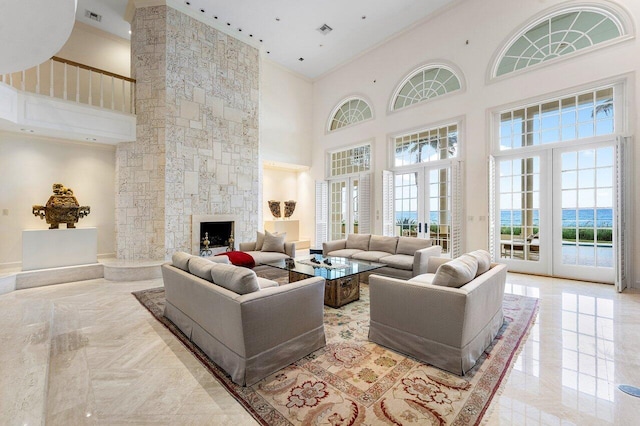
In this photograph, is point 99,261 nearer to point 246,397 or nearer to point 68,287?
point 68,287

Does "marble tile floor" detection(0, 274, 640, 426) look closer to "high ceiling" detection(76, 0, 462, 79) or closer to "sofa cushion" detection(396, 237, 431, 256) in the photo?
"sofa cushion" detection(396, 237, 431, 256)

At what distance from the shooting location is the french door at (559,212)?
4617 millimetres

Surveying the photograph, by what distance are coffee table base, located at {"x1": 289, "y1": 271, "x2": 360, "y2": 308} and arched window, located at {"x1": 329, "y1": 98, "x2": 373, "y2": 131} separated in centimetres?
549

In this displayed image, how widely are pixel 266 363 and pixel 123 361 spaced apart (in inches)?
50.4

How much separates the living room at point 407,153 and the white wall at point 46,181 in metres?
0.02

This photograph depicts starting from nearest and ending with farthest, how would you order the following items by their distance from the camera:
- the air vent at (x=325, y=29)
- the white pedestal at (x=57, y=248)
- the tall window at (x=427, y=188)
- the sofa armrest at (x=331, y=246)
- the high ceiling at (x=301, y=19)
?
the white pedestal at (x=57, y=248) < the sofa armrest at (x=331, y=246) < the high ceiling at (x=301, y=19) < the tall window at (x=427, y=188) < the air vent at (x=325, y=29)

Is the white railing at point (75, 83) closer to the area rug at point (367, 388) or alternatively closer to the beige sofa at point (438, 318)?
the area rug at point (367, 388)

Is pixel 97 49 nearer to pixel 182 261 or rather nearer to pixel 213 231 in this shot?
pixel 213 231

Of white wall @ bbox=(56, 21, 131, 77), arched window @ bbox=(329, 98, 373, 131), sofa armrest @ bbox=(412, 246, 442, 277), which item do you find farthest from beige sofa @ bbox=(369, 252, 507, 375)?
white wall @ bbox=(56, 21, 131, 77)

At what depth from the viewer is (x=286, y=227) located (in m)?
9.25

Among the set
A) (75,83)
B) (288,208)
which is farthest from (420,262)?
(75,83)

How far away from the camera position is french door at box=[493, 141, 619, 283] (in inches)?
182

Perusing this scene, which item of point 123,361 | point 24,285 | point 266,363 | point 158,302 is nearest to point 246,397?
point 266,363

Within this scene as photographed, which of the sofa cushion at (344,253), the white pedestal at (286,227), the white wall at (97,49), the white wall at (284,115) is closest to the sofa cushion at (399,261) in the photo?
the sofa cushion at (344,253)
